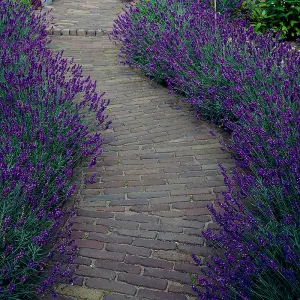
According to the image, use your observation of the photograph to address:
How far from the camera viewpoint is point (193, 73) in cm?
527

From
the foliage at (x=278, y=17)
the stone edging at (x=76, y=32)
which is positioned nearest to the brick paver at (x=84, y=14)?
the stone edging at (x=76, y=32)

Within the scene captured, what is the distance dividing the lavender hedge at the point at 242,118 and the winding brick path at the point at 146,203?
20 centimetres

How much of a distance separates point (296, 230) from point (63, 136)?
218 cm

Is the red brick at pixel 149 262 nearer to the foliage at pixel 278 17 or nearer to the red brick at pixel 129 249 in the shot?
the red brick at pixel 129 249

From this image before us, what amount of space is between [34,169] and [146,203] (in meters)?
1.07

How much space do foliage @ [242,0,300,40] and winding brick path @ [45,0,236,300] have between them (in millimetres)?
2705

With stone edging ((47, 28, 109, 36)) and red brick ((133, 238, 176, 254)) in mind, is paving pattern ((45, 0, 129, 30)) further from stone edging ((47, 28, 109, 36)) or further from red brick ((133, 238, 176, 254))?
red brick ((133, 238, 176, 254))

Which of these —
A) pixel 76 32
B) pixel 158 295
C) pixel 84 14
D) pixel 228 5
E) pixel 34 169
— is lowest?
pixel 158 295

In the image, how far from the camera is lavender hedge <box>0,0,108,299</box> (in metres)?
2.78

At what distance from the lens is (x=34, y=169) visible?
126 inches

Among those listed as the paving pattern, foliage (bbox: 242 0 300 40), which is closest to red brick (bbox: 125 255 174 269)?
foliage (bbox: 242 0 300 40)

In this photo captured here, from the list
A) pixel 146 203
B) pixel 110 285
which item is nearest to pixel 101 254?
pixel 110 285

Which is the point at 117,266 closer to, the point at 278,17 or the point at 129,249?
the point at 129,249

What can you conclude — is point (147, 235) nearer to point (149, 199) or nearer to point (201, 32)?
point (149, 199)
